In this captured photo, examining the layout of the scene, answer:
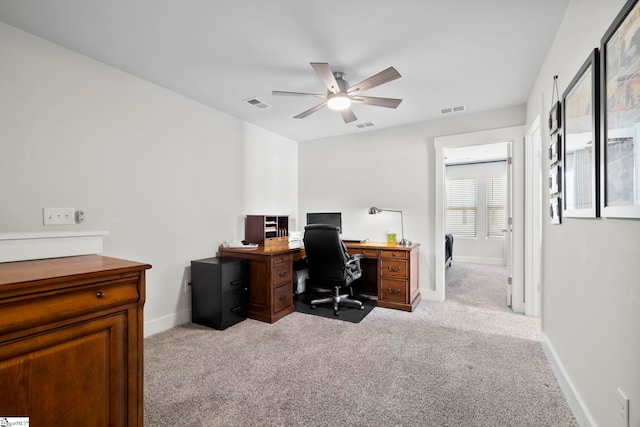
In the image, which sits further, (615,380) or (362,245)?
(362,245)

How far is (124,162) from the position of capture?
261cm

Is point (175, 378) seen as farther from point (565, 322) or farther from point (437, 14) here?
point (437, 14)

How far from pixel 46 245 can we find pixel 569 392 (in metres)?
3.18

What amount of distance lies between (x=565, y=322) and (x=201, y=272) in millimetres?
3082

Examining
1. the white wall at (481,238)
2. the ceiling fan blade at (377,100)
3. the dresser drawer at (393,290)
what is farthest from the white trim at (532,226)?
the white wall at (481,238)

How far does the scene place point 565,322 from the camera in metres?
1.88

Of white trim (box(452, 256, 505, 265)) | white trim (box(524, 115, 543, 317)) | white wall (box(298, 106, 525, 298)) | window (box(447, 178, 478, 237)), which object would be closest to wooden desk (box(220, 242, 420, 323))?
white wall (box(298, 106, 525, 298))

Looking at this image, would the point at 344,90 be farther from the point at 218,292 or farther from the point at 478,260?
the point at 478,260

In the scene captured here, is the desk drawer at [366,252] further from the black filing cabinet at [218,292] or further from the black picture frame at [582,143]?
the black picture frame at [582,143]

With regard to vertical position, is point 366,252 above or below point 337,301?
above

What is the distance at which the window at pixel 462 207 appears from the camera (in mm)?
6969

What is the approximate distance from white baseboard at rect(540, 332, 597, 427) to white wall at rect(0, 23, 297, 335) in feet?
10.6

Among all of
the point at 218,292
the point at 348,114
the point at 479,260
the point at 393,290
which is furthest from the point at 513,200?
the point at 479,260

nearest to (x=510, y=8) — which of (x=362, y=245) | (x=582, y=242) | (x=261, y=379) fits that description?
(x=582, y=242)
